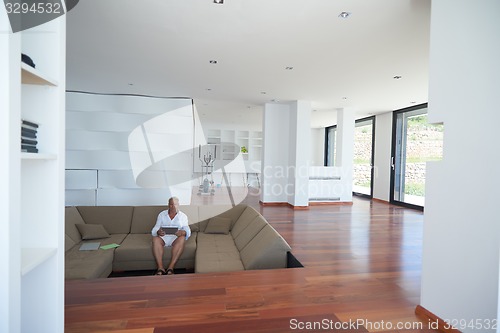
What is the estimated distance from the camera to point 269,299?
222 centimetres

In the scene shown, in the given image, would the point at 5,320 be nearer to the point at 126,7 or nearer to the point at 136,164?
the point at 126,7

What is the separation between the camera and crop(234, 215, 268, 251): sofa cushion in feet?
11.9

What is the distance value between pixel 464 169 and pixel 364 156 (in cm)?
775

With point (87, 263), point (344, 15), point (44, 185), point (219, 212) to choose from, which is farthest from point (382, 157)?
point (44, 185)

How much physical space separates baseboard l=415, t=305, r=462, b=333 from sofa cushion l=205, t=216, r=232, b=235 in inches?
113

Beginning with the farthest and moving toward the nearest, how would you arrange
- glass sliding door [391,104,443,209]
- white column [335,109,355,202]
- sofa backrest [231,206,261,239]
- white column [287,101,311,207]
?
1. white column [335,109,355,202]
2. white column [287,101,311,207]
3. glass sliding door [391,104,443,209]
4. sofa backrest [231,206,261,239]

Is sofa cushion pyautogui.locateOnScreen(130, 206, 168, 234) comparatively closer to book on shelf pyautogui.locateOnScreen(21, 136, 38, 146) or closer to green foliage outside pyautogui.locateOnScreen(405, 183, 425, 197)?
book on shelf pyautogui.locateOnScreen(21, 136, 38, 146)

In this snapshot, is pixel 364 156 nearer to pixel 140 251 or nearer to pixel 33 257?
pixel 140 251

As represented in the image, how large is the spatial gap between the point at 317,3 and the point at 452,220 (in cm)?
216

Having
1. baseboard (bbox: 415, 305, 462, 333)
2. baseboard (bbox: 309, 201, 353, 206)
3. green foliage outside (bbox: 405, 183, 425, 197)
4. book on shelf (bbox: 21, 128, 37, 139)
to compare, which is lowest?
baseboard (bbox: 309, 201, 353, 206)

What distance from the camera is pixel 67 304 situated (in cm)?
208

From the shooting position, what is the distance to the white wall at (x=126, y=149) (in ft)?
20.8

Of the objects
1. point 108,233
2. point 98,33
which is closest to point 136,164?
point 108,233

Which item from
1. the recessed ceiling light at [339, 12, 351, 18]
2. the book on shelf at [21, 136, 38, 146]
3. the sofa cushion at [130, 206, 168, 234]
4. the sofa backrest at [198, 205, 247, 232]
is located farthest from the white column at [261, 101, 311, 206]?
the book on shelf at [21, 136, 38, 146]
